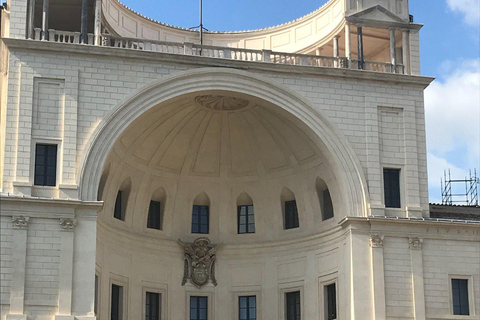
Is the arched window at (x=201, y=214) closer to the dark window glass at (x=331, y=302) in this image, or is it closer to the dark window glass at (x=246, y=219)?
the dark window glass at (x=246, y=219)

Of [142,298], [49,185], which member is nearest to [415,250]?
[142,298]

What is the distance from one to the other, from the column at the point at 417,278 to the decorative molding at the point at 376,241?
1.28 m

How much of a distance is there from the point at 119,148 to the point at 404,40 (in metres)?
13.2

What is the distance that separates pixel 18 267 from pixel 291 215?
512 inches

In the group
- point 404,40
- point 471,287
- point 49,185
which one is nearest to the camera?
point 49,185

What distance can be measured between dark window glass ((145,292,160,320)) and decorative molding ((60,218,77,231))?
7.03 meters

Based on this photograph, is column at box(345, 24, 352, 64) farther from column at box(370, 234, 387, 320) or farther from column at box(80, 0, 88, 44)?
column at box(80, 0, 88, 44)

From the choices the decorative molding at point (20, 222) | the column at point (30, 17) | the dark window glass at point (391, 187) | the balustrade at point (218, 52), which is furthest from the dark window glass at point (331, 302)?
the column at point (30, 17)

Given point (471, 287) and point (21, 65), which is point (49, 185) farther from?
point (471, 287)

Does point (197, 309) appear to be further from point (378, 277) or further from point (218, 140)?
point (378, 277)

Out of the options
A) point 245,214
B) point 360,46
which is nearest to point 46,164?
point 245,214

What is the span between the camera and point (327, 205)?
4138 cm

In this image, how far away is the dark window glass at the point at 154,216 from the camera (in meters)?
42.6

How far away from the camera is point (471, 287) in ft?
129
